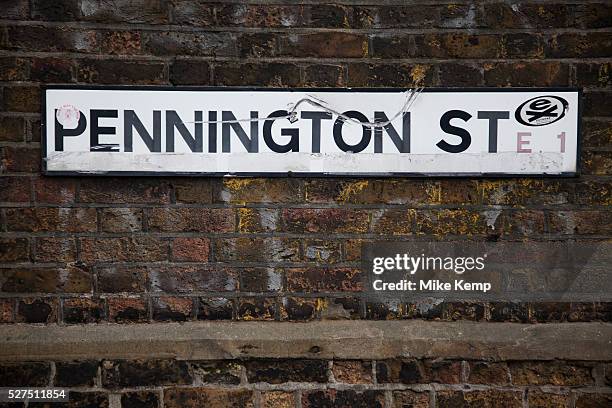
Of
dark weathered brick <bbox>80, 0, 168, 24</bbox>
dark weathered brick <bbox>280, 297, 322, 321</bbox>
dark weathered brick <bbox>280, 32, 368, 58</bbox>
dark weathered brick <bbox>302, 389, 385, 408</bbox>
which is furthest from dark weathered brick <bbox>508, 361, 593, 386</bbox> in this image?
dark weathered brick <bbox>80, 0, 168, 24</bbox>

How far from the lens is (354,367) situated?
2.55 meters

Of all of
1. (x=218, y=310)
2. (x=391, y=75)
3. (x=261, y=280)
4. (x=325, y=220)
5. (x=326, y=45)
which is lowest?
(x=218, y=310)

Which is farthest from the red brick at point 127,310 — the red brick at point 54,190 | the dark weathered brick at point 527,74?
the dark weathered brick at point 527,74

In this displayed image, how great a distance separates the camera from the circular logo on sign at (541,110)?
2.48m

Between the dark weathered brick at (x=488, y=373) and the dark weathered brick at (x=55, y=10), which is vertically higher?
the dark weathered brick at (x=55, y=10)

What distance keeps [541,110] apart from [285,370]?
1.65 meters

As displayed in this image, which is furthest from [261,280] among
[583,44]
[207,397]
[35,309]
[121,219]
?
[583,44]

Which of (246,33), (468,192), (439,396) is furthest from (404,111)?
(439,396)

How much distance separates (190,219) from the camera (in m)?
2.53

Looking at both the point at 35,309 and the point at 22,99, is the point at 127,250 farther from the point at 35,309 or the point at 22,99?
the point at 22,99

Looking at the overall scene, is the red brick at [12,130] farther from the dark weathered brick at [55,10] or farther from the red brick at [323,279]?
the red brick at [323,279]

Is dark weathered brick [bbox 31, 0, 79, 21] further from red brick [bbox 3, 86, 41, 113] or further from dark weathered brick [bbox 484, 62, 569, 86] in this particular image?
dark weathered brick [bbox 484, 62, 569, 86]

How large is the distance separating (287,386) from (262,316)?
0.34 meters

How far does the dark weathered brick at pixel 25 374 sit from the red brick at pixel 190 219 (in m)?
0.81
